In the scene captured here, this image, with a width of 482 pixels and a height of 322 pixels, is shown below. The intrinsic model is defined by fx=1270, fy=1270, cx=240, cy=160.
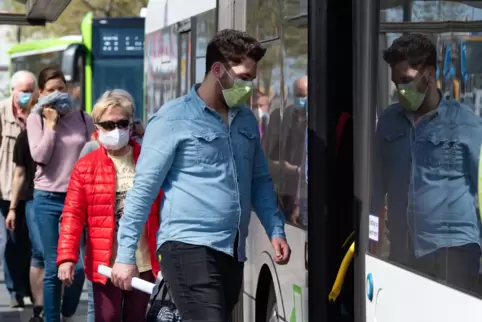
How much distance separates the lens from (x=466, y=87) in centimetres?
376

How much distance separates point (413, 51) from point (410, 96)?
0.16m

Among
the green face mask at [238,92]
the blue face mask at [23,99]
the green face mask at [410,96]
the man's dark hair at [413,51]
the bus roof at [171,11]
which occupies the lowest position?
the green face mask at [410,96]

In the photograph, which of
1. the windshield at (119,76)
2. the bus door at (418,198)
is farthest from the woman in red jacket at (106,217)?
the windshield at (119,76)

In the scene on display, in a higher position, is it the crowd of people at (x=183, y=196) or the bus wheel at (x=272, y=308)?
the crowd of people at (x=183, y=196)

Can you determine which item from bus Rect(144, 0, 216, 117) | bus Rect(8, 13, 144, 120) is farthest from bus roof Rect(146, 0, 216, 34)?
bus Rect(8, 13, 144, 120)

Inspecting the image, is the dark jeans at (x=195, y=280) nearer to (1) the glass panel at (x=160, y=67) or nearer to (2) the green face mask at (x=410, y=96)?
(2) the green face mask at (x=410, y=96)

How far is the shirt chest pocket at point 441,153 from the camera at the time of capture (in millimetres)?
3807

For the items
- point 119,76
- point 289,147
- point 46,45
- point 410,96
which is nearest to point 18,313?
point 289,147

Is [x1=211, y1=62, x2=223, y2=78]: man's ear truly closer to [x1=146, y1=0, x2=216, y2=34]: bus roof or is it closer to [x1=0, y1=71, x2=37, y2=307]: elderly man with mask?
[x1=146, y1=0, x2=216, y2=34]: bus roof

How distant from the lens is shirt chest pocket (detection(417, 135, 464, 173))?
12.5 feet

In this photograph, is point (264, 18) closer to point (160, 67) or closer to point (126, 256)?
point (126, 256)

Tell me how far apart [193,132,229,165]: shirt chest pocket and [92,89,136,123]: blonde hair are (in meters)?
1.32

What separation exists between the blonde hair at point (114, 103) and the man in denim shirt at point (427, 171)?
204 cm

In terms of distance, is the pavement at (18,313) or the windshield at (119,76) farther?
the windshield at (119,76)
